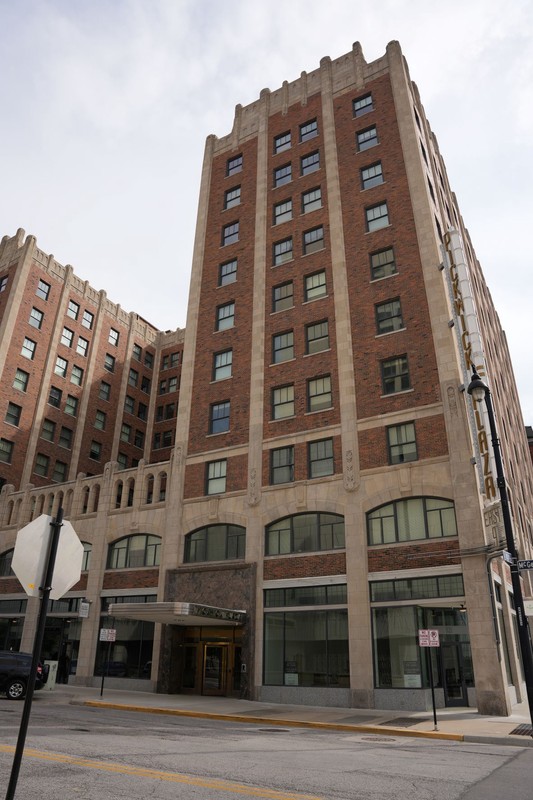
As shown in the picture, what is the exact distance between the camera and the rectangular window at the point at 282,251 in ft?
115

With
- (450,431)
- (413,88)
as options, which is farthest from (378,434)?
(413,88)

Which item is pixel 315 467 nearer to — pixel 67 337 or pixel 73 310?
Answer: pixel 67 337

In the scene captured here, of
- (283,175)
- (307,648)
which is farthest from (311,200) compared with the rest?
(307,648)

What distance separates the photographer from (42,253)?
52.2 meters

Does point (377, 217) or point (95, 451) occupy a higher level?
point (377, 217)

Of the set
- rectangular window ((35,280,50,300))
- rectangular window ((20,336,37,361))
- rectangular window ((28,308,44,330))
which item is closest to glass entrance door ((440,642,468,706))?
rectangular window ((20,336,37,361))

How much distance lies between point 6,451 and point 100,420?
1048 centimetres

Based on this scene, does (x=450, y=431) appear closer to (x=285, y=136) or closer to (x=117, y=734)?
(x=117, y=734)

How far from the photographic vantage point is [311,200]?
117ft

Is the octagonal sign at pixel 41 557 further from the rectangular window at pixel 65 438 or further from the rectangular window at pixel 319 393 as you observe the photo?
the rectangular window at pixel 65 438

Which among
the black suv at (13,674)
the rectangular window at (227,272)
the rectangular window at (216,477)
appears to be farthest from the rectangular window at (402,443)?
the black suv at (13,674)

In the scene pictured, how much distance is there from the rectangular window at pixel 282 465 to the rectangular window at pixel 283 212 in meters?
15.2

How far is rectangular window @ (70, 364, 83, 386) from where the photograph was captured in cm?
5213

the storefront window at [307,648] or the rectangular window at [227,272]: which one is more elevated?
the rectangular window at [227,272]
